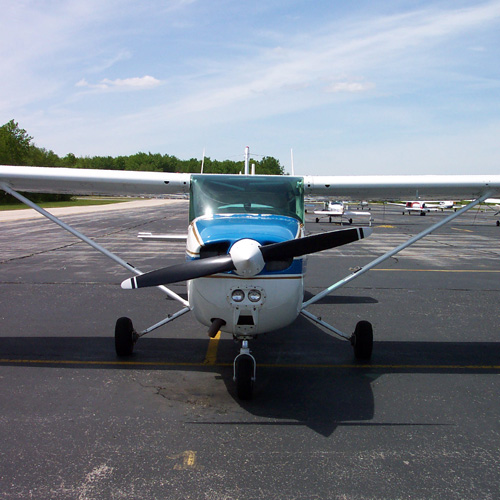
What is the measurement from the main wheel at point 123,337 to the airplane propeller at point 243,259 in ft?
4.70

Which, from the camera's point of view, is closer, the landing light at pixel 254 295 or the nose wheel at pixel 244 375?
the landing light at pixel 254 295

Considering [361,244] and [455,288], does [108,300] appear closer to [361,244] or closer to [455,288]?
[455,288]

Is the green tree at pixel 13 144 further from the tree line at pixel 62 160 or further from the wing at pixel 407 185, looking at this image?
the wing at pixel 407 185

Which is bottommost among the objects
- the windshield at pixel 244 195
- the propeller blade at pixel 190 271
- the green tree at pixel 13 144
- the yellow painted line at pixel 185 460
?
the yellow painted line at pixel 185 460

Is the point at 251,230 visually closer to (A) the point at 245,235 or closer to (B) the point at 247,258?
(A) the point at 245,235

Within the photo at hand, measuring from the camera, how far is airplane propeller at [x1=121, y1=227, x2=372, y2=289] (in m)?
4.21

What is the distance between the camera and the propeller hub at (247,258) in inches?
164

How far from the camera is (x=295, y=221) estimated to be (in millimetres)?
5418

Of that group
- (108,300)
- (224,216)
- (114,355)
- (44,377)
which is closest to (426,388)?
(224,216)

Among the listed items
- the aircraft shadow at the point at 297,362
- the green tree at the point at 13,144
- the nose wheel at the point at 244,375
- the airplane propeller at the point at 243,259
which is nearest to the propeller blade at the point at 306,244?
the airplane propeller at the point at 243,259

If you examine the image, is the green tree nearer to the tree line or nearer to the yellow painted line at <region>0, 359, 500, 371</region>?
the tree line

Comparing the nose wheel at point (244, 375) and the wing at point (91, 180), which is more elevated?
the wing at point (91, 180)

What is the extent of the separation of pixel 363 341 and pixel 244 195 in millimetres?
2191

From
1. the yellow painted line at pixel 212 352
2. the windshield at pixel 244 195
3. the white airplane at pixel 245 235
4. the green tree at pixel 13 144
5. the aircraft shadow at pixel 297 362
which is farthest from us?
the green tree at pixel 13 144
